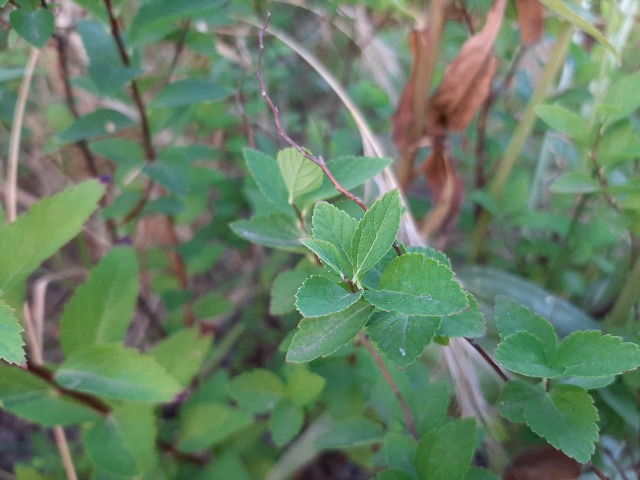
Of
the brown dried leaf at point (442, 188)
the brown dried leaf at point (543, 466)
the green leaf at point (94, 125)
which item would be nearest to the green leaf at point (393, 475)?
the brown dried leaf at point (543, 466)

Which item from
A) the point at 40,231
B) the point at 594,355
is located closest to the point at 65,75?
the point at 40,231

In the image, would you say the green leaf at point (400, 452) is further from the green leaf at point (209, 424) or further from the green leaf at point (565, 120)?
the green leaf at point (565, 120)

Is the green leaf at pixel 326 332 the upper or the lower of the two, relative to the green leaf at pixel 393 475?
upper

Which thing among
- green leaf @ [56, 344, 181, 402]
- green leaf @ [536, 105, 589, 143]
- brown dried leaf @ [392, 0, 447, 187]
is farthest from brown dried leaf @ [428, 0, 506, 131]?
green leaf @ [56, 344, 181, 402]

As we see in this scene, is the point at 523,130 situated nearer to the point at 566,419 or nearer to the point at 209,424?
the point at 566,419

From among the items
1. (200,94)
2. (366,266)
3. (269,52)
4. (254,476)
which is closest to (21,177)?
(269,52)

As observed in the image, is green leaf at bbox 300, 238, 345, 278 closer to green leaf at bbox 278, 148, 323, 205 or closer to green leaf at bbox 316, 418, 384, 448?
green leaf at bbox 278, 148, 323, 205

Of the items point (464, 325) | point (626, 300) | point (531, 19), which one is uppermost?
point (531, 19)
